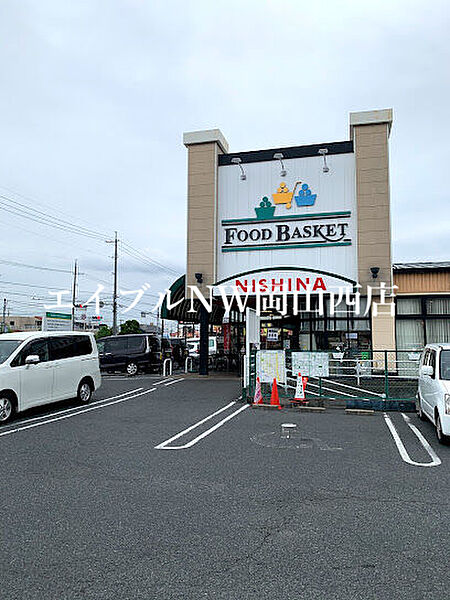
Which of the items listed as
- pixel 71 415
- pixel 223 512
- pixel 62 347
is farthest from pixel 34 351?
pixel 223 512

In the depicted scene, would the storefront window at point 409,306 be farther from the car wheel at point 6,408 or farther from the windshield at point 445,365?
the car wheel at point 6,408

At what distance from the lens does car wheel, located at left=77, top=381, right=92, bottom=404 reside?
1288 centimetres

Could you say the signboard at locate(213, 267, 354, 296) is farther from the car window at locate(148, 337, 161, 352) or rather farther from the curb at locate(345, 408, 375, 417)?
the curb at locate(345, 408, 375, 417)

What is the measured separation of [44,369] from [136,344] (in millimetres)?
10665

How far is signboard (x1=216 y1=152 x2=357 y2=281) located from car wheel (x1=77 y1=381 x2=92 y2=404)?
852cm

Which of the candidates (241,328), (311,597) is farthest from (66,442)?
(241,328)

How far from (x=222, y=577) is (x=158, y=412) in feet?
27.7

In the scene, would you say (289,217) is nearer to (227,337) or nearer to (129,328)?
(227,337)

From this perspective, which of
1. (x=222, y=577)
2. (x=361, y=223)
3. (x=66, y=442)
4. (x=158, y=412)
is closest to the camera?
(x=222, y=577)

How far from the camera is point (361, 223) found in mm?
19734

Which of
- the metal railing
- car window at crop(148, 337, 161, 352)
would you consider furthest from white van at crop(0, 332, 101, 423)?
car window at crop(148, 337, 161, 352)

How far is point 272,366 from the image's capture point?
13508 mm

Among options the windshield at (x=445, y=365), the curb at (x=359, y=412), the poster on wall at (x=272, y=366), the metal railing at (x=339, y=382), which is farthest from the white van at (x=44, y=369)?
the windshield at (x=445, y=365)

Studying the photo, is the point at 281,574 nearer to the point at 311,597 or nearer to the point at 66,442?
the point at 311,597
